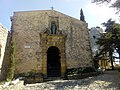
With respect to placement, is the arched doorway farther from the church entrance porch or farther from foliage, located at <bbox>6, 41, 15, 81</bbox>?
foliage, located at <bbox>6, 41, 15, 81</bbox>

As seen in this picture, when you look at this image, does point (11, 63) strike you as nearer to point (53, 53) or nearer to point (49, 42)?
point (49, 42)

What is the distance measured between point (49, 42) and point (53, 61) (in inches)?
81.2

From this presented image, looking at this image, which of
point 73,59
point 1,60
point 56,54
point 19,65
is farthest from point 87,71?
point 1,60

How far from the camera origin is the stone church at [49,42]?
50.4 ft

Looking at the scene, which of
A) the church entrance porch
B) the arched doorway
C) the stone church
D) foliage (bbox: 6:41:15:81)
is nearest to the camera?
foliage (bbox: 6:41:15:81)

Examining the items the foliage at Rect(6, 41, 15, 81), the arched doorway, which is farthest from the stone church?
the foliage at Rect(6, 41, 15, 81)

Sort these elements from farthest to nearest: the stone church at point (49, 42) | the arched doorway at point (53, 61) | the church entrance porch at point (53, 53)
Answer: the arched doorway at point (53, 61) < the church entrance porch at point (53, 53) < the stone church at point (49, 42)

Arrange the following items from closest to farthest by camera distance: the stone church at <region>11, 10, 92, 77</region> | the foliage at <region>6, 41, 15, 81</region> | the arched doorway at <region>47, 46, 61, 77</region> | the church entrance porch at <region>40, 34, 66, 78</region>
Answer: the foliage at <region>6, 41, 15, 81</region>, the stone church at <region>11, 10, 92, 77</region>, the church entrance porch at <region>40, 34, 66, 78</region>, the arched doorway at <region>47, 46, 61, 77</region>

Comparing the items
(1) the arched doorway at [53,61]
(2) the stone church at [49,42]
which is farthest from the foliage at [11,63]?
(1) the arched doorway at [53,61]

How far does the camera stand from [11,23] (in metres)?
15.9

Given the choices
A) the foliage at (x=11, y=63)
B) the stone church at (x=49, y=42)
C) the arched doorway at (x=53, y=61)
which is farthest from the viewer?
the arched doorway at (x=53, y=61)

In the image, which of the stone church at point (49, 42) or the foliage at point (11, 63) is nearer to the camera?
the foliage at point (11, 63)

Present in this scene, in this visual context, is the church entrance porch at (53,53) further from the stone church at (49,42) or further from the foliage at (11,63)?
the foliage at (11,63)

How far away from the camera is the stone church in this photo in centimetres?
1537
